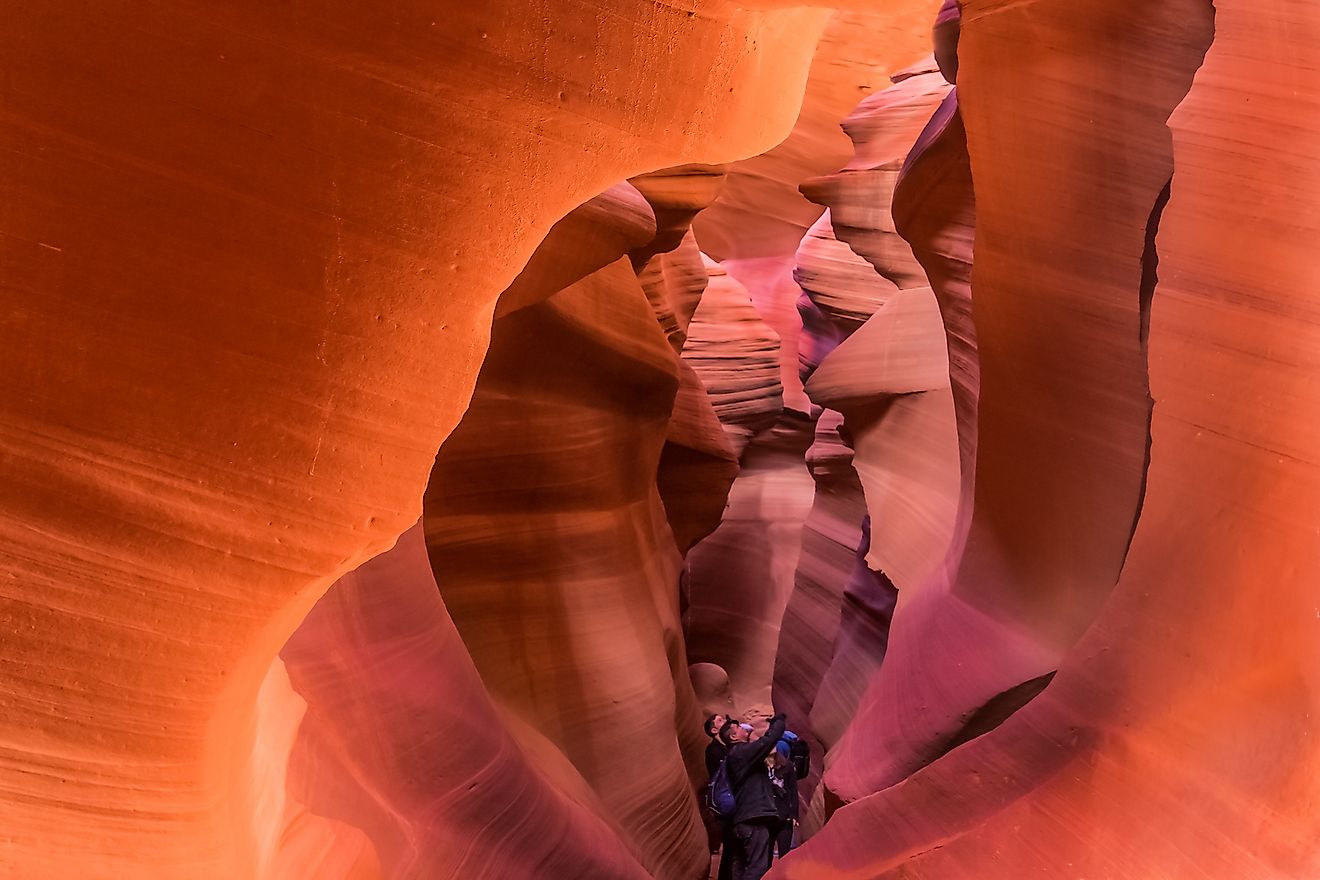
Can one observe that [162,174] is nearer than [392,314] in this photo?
Yes

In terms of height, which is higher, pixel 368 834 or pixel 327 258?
pixel 327 258

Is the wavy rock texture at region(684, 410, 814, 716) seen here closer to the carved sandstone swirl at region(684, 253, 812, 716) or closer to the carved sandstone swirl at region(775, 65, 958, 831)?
the carved sandstone swirl at region(684, 253, 812, 716)

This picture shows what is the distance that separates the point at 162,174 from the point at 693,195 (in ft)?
10.1

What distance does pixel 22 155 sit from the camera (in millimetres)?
958

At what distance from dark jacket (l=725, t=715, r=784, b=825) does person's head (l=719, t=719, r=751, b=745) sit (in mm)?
239

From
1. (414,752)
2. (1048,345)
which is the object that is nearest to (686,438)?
(1048,345)

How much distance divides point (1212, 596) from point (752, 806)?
227cm

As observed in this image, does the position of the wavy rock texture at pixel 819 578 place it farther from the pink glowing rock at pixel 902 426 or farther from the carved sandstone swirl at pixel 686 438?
the pink glowing rock at pixel 902 426

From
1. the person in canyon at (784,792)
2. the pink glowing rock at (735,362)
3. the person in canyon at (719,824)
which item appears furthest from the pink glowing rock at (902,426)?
the pink glowing rock at (735,362)

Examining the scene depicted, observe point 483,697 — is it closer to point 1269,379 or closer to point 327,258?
point 327,258

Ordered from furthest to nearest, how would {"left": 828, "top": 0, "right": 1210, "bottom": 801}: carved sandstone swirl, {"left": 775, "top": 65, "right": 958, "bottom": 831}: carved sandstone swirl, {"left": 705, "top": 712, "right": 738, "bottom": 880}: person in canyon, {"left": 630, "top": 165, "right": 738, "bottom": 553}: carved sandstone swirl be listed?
{"left": 630, "top": 165, "right": 738, "bottom": 553}: carved sandstone swirl, {"left": 775, "top": 65, "right": 958, "bottom": 831}: carved sandstone swirl, {"left": 705, "top": 712, "right": 738, "bottom": 880}: person in canyon, {"left": 828, "top": 0, "right": 1210, "bottom": 801}: carved sandstone swirl

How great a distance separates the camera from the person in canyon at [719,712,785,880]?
3492 mm

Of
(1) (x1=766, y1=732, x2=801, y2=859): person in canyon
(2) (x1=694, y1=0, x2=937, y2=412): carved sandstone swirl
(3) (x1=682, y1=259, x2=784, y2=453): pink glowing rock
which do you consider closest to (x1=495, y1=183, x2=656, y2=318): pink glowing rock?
(1) (x1=766, y1=732, x2=801, y2=859): person in canyon

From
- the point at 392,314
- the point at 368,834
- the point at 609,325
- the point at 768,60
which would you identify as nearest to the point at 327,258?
the point at 392,314
